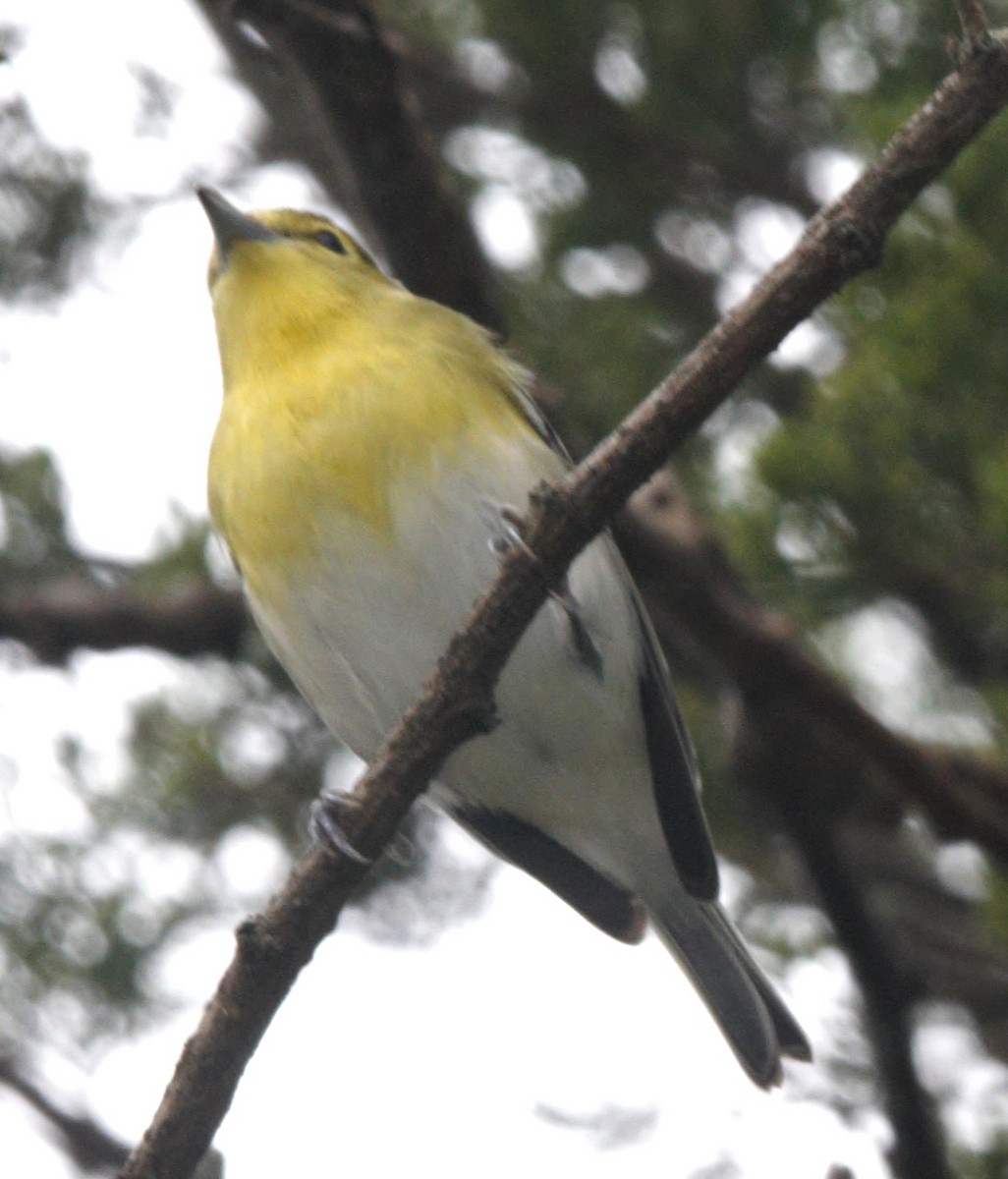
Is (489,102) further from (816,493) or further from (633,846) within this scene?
(633,846)

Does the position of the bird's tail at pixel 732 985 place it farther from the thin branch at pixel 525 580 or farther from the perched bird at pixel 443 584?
the thin branch at pixel 525 580

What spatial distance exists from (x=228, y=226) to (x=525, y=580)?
78.6 inches

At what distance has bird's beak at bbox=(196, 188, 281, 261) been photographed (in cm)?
438

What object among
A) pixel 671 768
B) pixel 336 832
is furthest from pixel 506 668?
pixel 336 832

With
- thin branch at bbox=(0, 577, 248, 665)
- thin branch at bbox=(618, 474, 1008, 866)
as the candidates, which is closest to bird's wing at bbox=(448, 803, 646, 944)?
thin branch at bbox=(618, 474, 1008, 866)

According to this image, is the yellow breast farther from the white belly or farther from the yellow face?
the yellow face

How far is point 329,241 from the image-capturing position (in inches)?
187

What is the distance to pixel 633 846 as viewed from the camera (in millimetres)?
4293

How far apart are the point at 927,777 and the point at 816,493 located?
0.68 metres

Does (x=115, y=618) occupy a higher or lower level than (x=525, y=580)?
lower

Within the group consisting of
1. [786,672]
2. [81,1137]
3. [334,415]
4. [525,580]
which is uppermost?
[525,580]

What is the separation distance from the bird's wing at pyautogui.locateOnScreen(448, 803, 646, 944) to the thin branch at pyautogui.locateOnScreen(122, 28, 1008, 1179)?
4.23ft

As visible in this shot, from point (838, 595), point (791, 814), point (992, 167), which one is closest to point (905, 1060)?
point (791, 814)

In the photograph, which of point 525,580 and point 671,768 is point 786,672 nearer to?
point 671,768
